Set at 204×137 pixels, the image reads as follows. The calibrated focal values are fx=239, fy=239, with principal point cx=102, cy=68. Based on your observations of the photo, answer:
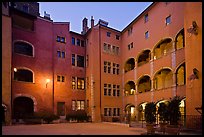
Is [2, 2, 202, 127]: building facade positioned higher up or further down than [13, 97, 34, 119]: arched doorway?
higher up

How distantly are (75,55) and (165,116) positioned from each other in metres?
19.0

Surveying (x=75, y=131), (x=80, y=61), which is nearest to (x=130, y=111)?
(x=80, y=61)

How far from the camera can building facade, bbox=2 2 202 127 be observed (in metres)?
26.7

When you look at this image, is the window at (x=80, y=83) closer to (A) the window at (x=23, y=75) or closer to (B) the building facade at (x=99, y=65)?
(B) the building facade at (x=99, y=65)

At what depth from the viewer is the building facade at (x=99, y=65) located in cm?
2666

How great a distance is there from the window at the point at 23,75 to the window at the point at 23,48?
2.25 m

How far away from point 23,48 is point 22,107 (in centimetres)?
733

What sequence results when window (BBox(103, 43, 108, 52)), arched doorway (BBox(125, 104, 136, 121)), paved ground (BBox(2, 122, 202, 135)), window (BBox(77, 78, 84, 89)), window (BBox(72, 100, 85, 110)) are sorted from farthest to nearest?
window (BBox(77, 78, 84, 89)), window (BBox(103, 43, 108, 52)), arched doorway (BBox(125, 104, 136, 121)), window (BBox(72, 100, 85, 110)), paved ground (BBox(2, 122, 202, 135))

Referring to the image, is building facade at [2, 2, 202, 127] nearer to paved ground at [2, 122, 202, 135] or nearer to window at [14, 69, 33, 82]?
window at [14, 69, 33, 82]

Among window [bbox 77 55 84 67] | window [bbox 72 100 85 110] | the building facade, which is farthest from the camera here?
window [bbox 77 55 84 67]

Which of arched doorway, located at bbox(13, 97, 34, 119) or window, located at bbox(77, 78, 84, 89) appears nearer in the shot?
arched doorway, located at bbox(13, 97, 34, 119)

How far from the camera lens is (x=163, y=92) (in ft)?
86.7

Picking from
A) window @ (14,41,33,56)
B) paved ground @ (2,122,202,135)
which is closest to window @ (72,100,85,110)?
window @ (14,41,33,56)

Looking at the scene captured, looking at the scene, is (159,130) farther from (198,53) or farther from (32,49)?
(32,49)
